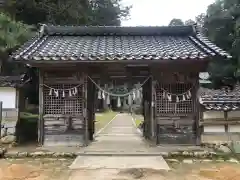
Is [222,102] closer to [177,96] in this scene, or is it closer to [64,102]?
[177,96]

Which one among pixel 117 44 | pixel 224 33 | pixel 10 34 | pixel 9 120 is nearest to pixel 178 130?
pixel 117 44

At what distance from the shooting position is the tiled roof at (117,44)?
30.4ft

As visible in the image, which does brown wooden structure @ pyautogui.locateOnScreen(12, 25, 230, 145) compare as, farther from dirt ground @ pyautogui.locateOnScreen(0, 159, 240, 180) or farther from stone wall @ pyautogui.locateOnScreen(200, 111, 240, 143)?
dirt ground @ pyautogui.locateOnScreen(0, 159, 240, 180)

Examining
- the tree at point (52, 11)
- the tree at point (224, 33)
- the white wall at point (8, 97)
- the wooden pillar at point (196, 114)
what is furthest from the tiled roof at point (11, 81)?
the tree at point (224, 33)

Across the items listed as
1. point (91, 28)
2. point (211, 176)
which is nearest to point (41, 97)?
point (91, 28)

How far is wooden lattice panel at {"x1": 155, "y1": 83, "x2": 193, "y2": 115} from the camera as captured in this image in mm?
10289

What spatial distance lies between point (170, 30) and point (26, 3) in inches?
366

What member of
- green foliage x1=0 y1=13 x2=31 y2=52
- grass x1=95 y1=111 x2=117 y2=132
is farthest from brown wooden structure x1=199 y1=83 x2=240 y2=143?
grass x1=95 y1=111 x2=117 y2=132

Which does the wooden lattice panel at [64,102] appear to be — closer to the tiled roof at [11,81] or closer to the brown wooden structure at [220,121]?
the tiled roof at [11,81]

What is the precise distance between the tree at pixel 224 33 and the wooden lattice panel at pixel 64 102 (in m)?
16.0

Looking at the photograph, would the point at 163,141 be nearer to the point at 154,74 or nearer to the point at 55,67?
the point at 154,74

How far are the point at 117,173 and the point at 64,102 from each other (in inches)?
173

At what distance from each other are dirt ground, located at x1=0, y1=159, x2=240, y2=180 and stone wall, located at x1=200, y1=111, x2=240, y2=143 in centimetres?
240

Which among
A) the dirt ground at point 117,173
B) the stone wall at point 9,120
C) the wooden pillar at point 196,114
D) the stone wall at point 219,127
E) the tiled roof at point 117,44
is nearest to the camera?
the dirt ground at point 117,173
